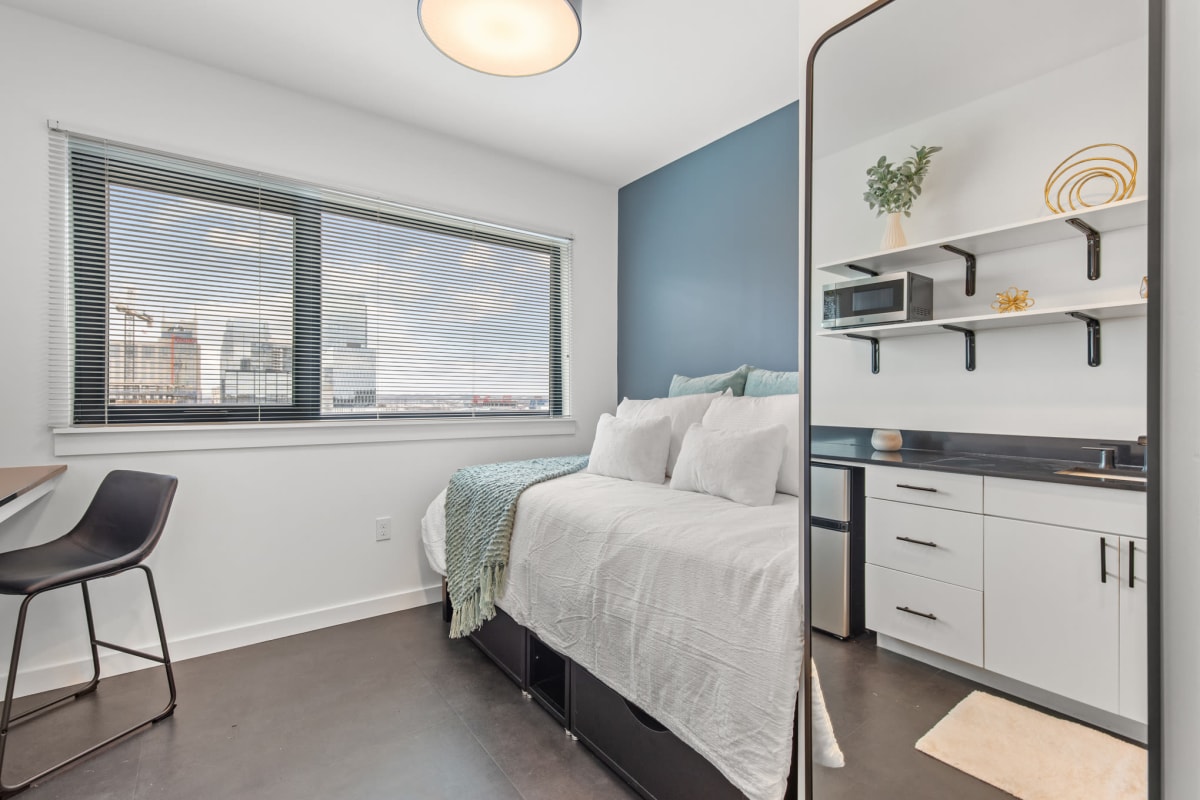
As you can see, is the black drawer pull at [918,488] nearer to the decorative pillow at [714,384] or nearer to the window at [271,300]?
the decorative pillow at [714,384]

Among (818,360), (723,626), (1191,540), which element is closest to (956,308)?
(818,360)

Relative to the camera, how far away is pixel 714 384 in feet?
8.95

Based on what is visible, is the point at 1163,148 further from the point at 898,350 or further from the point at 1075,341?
the point at 898,350

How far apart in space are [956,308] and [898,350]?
106 millimetres

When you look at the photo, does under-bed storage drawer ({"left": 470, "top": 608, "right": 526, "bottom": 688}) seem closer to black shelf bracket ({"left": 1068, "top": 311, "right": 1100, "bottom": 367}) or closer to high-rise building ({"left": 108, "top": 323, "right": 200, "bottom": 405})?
high-rise building ({"left": 108, "top": 323, "right": 200, "bottom": 405})

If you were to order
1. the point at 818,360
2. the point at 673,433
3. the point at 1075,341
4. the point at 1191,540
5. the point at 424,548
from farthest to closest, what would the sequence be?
the point at 424,548 → the point at 673,433 → the point at 818,360 → the point at 1075,341 → the point at 1191,540

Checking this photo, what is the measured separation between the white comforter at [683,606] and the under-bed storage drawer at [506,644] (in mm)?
121

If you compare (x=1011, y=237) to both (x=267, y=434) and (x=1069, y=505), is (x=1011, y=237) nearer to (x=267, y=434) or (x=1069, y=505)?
(x=1069, y=505)

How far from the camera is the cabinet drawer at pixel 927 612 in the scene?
788mm

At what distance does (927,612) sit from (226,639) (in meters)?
2.77

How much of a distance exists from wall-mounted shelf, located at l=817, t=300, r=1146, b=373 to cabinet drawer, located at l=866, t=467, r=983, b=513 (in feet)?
0.56

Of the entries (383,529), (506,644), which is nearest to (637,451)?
(506,644)

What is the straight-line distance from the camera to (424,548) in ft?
9.39

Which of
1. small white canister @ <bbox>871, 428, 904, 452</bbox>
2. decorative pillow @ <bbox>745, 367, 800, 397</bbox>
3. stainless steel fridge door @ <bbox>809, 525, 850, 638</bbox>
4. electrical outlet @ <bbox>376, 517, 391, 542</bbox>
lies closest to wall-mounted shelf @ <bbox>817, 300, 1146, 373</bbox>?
small white canister @ <bbox>871, 428, 904, 452</bbox>
